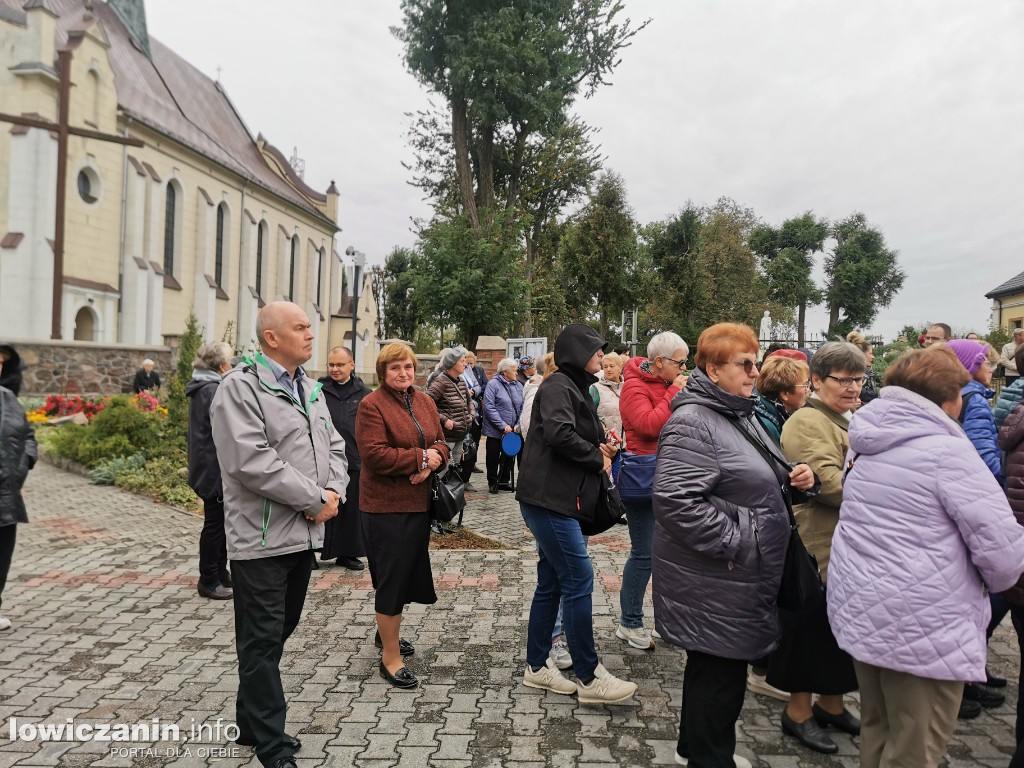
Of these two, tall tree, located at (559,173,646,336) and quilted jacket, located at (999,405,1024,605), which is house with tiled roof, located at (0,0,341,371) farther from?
quilted jacket, located at (999,405,1024,605)

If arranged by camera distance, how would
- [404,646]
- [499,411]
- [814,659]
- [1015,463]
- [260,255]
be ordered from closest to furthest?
[1015,463] < [814,659] < [404,646] < [499,411] < [260,255]

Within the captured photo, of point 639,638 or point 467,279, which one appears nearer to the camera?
point 639,638

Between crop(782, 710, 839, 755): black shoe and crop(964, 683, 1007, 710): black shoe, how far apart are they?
0.96m

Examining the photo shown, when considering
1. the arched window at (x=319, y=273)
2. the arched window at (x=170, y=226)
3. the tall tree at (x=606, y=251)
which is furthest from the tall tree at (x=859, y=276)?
the arched window at (x=170, y=226)

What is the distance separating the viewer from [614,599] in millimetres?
5281

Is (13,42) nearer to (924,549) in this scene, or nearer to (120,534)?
(120,534)

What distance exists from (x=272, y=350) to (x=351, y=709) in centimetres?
189

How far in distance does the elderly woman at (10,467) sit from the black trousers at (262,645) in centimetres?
231

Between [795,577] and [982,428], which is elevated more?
[982,428]

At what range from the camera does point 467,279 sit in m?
16.7

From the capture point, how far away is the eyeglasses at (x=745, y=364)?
2.75 metres

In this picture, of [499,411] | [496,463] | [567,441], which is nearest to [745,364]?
[567,441]

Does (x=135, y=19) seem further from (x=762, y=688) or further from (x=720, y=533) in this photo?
(x=720, y=533)

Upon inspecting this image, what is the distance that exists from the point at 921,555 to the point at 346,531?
4.53 metres
